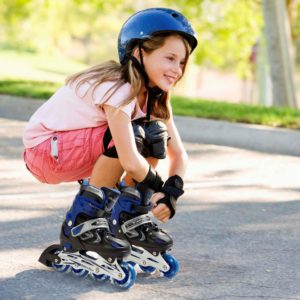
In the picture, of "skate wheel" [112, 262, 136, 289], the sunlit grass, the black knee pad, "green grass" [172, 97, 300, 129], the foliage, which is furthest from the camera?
the foliage

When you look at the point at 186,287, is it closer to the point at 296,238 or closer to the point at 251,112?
the point at 296,238

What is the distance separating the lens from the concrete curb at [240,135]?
773cm

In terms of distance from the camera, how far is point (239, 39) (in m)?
26.2

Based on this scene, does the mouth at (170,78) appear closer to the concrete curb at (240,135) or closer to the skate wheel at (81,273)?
the skate wheel at (81,273)

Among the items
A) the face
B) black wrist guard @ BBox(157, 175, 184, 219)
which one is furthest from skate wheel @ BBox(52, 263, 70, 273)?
the face

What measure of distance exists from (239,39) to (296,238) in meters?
22.0

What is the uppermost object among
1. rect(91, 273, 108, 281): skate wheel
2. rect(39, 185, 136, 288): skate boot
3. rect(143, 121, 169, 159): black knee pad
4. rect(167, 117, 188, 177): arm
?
rect(143, 121, 169, 159): black knee pad

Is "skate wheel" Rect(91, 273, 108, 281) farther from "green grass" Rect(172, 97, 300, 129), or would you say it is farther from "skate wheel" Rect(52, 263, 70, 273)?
"green grass" Rect(172, 97, 300, 129)

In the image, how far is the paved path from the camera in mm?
3621

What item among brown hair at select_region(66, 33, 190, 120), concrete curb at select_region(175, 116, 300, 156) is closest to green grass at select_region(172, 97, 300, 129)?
concrete curb at select_region(175, 116, 300, 156)

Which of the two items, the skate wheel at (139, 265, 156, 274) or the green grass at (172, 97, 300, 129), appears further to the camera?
the green grass at (172, 97, 300, 129)

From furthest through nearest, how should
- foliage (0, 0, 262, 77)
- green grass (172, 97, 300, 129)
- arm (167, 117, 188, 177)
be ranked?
foliage (0, 0, 262, 77), green grass (172, 97, 300, 129), arm (167, 117, 188, 177)

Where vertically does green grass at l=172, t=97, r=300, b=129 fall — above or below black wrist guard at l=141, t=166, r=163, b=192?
below

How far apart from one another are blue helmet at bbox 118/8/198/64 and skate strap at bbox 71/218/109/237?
0.75 metres
